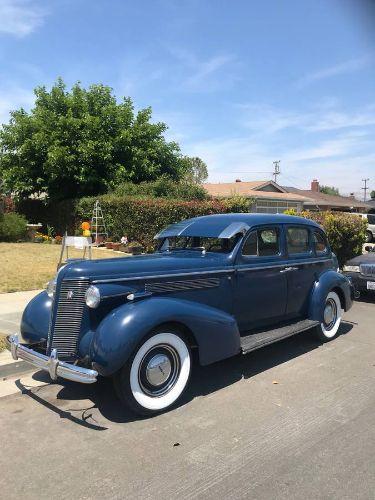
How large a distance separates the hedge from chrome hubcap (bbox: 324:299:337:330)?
9.64m

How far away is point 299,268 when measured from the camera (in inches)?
251

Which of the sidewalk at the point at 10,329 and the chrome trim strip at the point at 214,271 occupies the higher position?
the chrome trim strip at the point at 214,271

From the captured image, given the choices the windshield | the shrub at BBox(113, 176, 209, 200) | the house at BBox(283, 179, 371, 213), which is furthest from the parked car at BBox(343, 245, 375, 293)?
the house at BBox(283, 179, 371, 213)

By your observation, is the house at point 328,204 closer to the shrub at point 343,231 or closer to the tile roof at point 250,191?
the tile roof at point 250,191

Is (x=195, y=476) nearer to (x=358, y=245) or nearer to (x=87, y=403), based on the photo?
(x=87, y=403)

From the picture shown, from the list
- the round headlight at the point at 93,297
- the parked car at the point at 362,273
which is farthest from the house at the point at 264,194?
the round headlight at the point at 93,297

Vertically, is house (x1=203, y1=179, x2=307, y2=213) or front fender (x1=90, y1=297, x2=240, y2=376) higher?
house (x1=203, y1=179, x2=307, y2=213)

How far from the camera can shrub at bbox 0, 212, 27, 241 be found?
17953mm

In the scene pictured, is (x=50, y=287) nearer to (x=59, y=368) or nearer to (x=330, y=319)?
(x=59, y=368)

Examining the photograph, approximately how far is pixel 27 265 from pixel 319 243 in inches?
313

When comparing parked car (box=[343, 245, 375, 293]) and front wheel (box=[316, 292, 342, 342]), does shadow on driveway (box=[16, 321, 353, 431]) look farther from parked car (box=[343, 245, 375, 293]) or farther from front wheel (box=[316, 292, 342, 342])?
parked car (box=[343, 245, 375, 293])

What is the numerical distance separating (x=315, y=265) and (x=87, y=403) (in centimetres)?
365

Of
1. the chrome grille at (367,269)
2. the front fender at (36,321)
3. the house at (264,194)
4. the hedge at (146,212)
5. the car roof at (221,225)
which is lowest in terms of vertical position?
the front fender at (36,321)

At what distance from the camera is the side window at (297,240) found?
20.9ft
